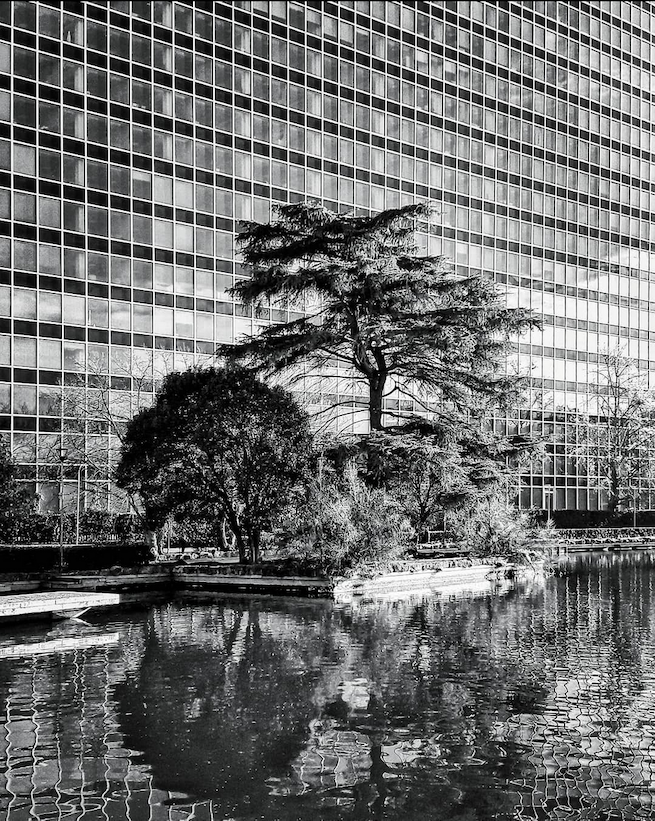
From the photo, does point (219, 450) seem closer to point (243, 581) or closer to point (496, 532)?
point (243, 581)

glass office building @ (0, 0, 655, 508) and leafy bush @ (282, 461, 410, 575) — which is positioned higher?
glass office building @ (0, 0, 655, 508)

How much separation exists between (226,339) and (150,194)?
376 inches

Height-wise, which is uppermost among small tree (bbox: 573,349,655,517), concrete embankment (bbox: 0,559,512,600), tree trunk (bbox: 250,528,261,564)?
small tree (bbox: 573,349,655,517)

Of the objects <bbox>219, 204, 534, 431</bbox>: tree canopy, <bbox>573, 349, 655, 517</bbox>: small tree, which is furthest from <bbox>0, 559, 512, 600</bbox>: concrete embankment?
<bbox>573, 349, 655, 517</bbox>: small tree

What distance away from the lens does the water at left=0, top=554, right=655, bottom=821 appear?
396 inches

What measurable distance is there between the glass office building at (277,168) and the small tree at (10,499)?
3.34 meters

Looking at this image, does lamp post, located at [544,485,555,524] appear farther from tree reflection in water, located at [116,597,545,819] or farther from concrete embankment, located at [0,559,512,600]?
tree reflection in water, located at [116,597,545,819]

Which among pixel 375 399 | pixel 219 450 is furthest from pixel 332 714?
pixel 375 399

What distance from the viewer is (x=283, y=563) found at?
104 feet

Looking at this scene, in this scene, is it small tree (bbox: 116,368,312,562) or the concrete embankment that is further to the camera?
small tree (bbox: 116,368,312,562)

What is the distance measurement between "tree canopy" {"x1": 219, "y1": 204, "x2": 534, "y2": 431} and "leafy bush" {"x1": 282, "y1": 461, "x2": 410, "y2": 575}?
433 centimetres

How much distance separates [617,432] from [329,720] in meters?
62.5

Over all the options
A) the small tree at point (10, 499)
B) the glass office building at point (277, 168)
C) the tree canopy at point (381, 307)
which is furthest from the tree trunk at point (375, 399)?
the small tree at point (10, 499)

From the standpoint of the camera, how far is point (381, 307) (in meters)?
35.0
